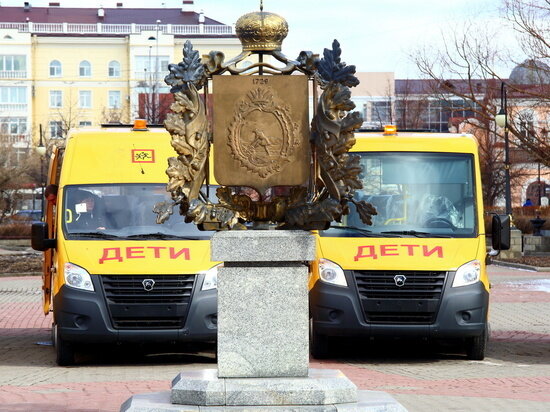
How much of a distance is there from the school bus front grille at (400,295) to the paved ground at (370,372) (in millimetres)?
568

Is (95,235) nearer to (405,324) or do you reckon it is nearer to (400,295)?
(400,295)

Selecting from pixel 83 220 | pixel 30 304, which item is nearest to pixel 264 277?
pixel 83 220

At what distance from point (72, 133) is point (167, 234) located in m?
1.87

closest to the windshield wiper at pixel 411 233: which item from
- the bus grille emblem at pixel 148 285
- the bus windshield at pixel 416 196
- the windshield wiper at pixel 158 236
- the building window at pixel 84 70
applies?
the bus windshield at pixel 416 196

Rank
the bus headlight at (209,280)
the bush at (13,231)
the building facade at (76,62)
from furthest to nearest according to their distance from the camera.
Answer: the building facade at (76,62) < the bush at (13,231) < the bus headlight at (209,280)

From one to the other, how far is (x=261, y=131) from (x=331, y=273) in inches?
233

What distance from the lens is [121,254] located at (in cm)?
1416

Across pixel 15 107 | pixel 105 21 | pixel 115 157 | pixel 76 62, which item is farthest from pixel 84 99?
pixel 115 157

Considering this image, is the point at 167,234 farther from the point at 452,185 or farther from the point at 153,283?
the point at 452,185

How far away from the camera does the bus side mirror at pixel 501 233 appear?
14734mm

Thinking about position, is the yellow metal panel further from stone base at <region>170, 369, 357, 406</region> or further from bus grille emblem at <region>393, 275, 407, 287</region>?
stone base at <region>170, 369, 357, 406</region>

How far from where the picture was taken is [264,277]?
8.55m

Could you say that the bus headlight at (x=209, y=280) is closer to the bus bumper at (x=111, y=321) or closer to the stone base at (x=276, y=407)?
the bus bumper at (x=111, y=321)

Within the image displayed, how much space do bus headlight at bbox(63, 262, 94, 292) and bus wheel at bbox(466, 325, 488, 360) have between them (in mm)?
4461
